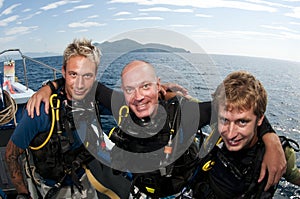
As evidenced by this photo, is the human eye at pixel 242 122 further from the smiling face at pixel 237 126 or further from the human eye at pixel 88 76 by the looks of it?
the human eye at pixel 88 76

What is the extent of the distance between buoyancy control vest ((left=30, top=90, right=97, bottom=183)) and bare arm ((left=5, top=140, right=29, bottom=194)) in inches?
6.7

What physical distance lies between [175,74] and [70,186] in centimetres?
184

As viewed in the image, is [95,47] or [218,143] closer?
[218,143]

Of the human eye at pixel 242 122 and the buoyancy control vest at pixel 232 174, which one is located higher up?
the human eye at pixel 242 122

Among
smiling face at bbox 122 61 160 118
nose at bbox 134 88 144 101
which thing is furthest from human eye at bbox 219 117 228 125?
nose at bbox 134 88 144 101

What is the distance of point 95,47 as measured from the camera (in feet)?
9.95

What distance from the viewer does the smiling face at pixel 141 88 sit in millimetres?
2355

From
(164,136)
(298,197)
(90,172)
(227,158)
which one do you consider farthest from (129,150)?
(298,197)

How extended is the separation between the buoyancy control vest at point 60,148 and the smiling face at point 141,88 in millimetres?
784

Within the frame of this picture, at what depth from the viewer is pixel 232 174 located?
7.75ft

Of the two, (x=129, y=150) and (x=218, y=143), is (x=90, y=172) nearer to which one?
(x=129, y=150)

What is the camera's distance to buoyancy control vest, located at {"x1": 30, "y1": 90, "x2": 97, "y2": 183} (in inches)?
108

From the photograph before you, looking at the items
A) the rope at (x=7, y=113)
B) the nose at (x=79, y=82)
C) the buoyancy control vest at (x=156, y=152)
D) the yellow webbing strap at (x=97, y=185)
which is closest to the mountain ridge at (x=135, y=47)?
the buoyancy control vest at (x=156, y=152)

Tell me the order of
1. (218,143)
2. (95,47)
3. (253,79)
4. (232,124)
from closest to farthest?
1. (232,124)
2. (253,79)
3. (218,143)
4. (95,47)
